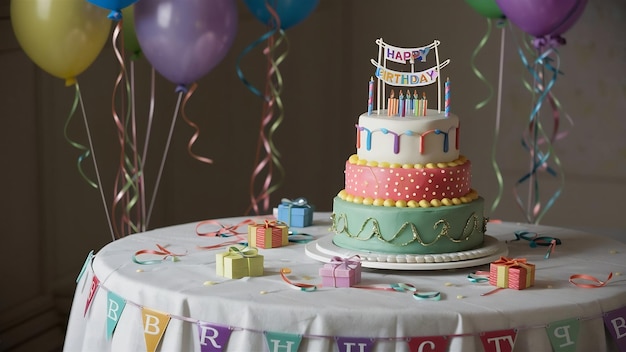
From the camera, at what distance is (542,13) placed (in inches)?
114

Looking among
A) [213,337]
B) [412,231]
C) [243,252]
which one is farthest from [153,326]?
[412,231]

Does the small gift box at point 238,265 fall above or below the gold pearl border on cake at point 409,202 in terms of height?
below

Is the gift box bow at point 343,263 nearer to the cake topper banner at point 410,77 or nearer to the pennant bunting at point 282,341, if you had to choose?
the pennant bunting at point 282,341

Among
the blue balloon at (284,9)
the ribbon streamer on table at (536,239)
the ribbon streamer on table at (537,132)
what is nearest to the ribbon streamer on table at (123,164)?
the blue balloon at (284,9)

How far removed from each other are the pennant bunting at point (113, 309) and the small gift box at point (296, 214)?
71 cm

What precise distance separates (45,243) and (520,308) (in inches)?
91.5

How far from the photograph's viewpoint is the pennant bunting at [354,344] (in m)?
1.92

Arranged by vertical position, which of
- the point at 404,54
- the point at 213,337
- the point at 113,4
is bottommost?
the point at 213,337

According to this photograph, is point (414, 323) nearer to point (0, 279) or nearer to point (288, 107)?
point (0, 279)

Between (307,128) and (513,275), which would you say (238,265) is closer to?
(513,275)

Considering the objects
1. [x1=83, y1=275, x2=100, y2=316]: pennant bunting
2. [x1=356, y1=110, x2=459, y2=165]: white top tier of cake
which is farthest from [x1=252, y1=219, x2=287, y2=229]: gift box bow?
[x1=83, y1=275, x2=100, y2=316]: pennant bunting

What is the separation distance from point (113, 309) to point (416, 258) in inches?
27.2

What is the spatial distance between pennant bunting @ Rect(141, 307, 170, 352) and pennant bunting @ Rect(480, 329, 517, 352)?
65cm

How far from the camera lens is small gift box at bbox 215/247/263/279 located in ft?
7.16
